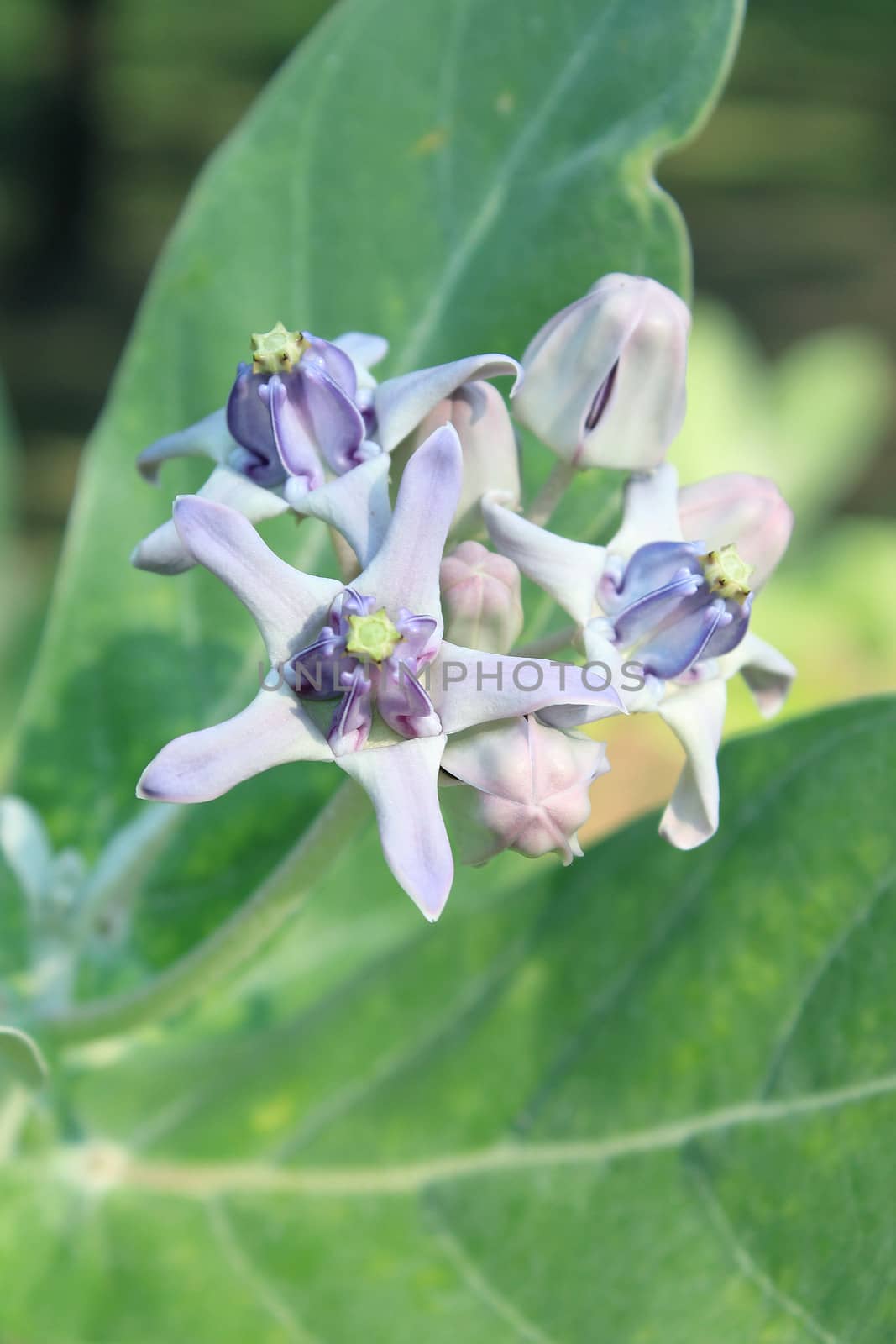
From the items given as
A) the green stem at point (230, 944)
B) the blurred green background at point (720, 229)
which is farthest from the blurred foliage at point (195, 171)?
the green stem at point (230, 944)

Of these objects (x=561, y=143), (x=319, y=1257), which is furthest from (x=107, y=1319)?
(x=561, y=143)

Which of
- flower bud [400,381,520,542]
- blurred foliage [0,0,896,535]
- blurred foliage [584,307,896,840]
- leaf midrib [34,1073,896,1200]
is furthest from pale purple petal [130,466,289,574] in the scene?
blurred foliage [0,0,896,535]

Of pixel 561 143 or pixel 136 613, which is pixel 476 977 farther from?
pixel 561 143

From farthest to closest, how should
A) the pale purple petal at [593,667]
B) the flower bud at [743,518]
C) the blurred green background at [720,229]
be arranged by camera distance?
1. the blurred green background at [720,229]
2. the flower bud at [743,518]
3. the pale purple petal at [593,667]

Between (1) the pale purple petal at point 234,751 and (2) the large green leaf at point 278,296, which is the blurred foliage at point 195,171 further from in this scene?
(1) the pale purple petal at point 234,751

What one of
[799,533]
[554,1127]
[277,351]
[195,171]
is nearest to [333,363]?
[277,351]

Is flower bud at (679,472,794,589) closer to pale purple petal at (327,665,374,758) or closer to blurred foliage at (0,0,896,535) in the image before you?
pale purple petal at (327,665,374,758)
